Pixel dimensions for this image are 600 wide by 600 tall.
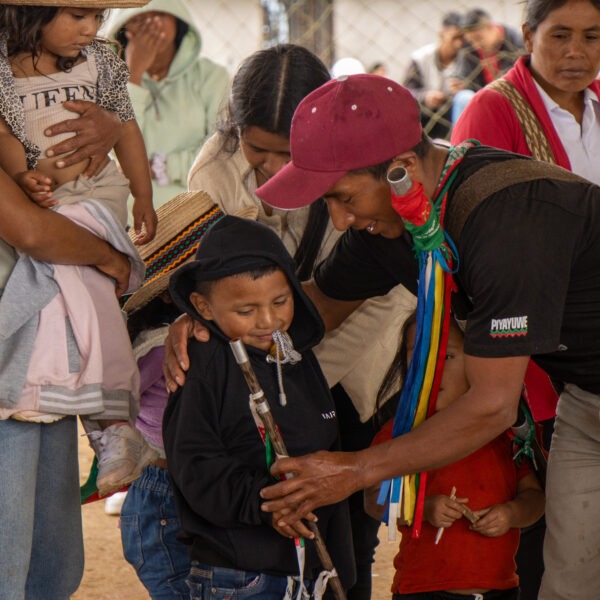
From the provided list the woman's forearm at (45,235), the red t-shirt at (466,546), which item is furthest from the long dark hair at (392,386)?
the woman's forearm at (45,235)

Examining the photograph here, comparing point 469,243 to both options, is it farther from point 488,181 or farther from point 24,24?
point 24,24

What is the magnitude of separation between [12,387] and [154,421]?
60 cm

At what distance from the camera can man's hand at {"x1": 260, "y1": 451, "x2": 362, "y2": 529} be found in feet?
7.65

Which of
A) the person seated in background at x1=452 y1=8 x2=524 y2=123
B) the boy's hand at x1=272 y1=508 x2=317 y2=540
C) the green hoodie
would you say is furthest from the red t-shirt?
the person seated in background at x1=452 y1=8 x2=524 y2=123

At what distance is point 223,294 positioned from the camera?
2.51 meters

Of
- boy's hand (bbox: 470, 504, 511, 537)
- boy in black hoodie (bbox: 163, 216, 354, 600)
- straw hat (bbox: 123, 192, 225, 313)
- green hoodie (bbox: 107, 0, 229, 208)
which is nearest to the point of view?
boy in black hoodie (bbox: 163, 216, 354, 600)

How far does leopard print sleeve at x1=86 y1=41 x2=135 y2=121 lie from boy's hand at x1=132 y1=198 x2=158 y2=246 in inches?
10.1

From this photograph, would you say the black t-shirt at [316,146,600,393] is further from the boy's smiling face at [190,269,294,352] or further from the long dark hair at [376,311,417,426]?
the long dark hair at [376,311,417,426]

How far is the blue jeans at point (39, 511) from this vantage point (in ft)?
8.23

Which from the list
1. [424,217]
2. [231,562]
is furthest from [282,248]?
[231,562]

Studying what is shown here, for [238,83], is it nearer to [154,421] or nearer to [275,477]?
[154,421]

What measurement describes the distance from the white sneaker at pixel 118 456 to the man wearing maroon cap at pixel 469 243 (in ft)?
1.49

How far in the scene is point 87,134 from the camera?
9.01 feet

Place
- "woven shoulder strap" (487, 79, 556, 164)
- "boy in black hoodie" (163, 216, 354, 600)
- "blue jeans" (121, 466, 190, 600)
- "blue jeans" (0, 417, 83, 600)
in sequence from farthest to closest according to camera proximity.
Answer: "woven shoulder strap" (487, 79, 556, 164), "blue jeans" (121, 466, 190, 600), "blue jeans" (0, 417, 83, 600), "boy in black hoodie" (163, 216, 354, 600)
